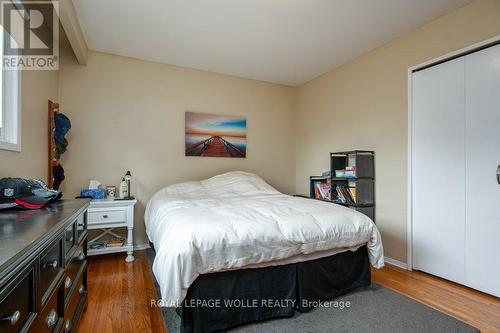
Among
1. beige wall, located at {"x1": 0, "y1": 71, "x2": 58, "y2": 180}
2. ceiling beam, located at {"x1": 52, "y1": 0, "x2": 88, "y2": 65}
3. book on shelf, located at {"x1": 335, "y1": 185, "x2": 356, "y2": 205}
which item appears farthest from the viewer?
book on shelf, located at {"x1": 335, "y1": 185, "x2": 356, "y2": 205}

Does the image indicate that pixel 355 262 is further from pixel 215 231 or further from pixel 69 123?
pixel 69 123

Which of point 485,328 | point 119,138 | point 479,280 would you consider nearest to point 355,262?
point 485,328

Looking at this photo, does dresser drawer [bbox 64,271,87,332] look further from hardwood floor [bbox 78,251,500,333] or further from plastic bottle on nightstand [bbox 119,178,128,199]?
plastic bottle on nightstand [bbox 119,178,128,199]

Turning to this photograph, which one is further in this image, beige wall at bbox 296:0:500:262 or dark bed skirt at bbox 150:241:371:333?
beige wall at bbox 296:0:500:262

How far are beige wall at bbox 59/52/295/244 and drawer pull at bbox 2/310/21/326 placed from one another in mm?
2507

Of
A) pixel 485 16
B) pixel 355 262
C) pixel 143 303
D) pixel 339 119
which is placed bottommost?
pixel 143 303

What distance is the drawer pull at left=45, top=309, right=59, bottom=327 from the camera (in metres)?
0.96

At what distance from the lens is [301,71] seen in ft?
11.6

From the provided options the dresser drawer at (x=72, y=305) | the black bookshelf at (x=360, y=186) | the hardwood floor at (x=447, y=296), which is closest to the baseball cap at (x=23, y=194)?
the dresser drawer at (x=72, y=305)

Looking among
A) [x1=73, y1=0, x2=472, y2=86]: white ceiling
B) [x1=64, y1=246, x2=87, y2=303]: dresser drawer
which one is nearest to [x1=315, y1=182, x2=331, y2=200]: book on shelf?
[x1=73, y1=0, x2=472, y2=86]: white ceiling

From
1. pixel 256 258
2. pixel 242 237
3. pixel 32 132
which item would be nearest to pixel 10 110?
pixel 32 132

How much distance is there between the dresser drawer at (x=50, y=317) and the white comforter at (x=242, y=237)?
→ 44 centimetres

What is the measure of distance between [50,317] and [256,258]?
0.99 metres

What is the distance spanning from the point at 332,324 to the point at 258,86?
3249mm
